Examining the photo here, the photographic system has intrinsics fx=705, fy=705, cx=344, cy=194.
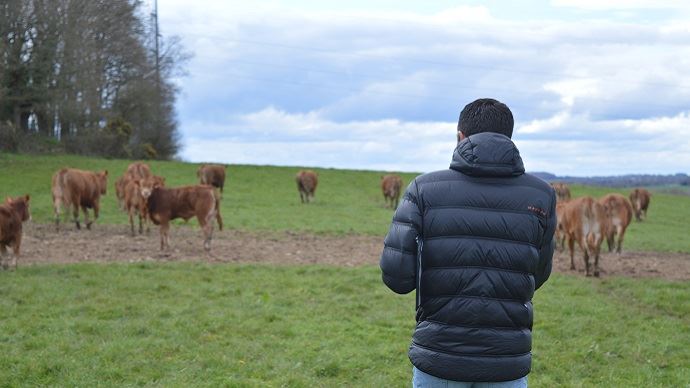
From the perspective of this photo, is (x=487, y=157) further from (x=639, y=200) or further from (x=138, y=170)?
(x=639, y=200)

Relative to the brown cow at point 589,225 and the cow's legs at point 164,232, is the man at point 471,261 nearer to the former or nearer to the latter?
the brown cow at point 589,225

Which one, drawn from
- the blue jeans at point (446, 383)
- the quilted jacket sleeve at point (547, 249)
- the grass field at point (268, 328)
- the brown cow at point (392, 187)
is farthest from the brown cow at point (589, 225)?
the brown cow at point (392, 187)

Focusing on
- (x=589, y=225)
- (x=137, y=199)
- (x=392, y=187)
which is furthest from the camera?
(x=392, y=187)

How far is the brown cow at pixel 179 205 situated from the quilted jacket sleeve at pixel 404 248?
40.5 ft

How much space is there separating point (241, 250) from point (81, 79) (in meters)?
28.7

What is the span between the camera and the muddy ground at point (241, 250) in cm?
1436

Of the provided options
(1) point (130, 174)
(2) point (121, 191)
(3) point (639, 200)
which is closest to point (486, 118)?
(2) point (121, 191)

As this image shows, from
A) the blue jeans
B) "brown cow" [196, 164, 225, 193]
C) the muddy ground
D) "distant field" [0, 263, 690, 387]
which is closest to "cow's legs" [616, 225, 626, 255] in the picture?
the muddy ground

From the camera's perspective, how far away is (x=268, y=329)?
8.95 metres

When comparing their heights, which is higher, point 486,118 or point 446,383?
point 486,118

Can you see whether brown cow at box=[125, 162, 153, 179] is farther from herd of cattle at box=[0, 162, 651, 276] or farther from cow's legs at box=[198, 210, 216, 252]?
cow's legs at box=[198, 210, 216, 252]

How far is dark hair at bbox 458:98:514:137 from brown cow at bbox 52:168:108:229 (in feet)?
53.9

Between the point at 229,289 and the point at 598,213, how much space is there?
7181 mm

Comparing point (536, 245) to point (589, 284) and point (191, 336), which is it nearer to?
point (191, 336)
